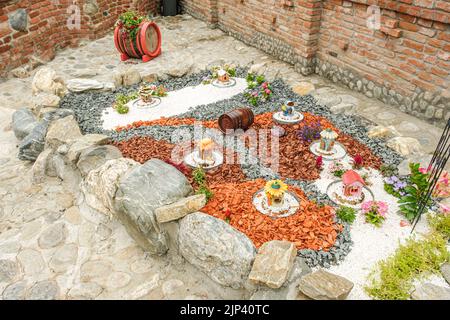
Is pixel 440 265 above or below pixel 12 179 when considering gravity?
above

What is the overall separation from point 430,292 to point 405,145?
2.56 m

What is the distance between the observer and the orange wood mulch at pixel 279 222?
3.87 metres

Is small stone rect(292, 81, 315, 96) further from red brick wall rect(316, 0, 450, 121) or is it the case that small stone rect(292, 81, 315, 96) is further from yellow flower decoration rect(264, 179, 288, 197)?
yellow flower decoration rect(264, 179, 288, 197)

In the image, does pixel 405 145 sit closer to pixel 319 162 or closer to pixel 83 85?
pixel 319 162

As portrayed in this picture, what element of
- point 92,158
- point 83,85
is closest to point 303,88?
point 92,158

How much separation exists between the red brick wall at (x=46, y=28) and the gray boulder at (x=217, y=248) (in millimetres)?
7187

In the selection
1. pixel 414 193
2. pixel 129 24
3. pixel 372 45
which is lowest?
pixel 414 193

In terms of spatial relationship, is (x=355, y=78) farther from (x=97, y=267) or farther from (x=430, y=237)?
(x=97, y=267)

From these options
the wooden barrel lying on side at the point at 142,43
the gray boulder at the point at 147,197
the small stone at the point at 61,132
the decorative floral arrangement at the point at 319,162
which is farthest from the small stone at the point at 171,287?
the wooden barrel lying on side at the point at 142,43

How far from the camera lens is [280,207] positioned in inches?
167

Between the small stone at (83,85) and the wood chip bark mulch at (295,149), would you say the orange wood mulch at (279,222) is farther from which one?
the small stone at (83,85)
